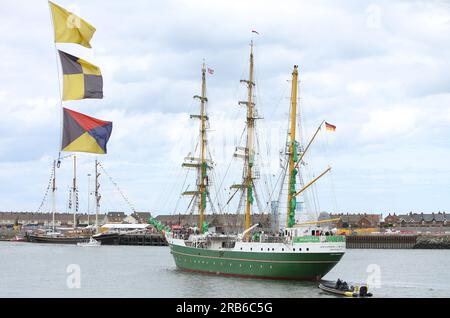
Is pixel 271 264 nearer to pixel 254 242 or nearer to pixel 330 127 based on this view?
pixel 254 242

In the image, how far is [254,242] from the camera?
5700cm

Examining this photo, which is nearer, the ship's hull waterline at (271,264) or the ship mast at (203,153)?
the ship's hull waterline at (271,264)

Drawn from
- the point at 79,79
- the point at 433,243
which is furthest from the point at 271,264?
the point at 433,243

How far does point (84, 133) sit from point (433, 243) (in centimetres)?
13460

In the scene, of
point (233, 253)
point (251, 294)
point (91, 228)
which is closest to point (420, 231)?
point (91, 228)

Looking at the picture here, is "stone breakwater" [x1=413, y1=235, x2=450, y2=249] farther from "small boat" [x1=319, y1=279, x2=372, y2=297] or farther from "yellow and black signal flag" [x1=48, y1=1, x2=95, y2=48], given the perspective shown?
"yellow and black signal flag" [x1=48, y1=1, x2=95, y2=48]

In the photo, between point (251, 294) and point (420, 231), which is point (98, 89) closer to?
point (251, 294)

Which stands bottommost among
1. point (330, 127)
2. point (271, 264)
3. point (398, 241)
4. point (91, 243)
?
point (91, 243)

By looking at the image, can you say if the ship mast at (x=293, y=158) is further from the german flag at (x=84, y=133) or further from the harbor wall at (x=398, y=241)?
the harbor wall at (x=398, y=241)

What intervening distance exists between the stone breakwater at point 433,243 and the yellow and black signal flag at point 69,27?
133 meters

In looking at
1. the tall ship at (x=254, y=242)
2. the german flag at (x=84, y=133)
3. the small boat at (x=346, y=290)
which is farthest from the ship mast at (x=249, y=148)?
the german flag at (x=84, y=133)

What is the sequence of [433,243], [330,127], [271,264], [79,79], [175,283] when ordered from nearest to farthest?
1. [79,79]
2. [271,264]
3. [330,127]
4. [175,283]
5. [433,243]

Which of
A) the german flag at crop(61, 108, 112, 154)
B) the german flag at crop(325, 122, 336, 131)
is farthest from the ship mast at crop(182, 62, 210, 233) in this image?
the german flag at crop(61, 108, 112, 154)

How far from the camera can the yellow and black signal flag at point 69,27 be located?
16.0 meters
